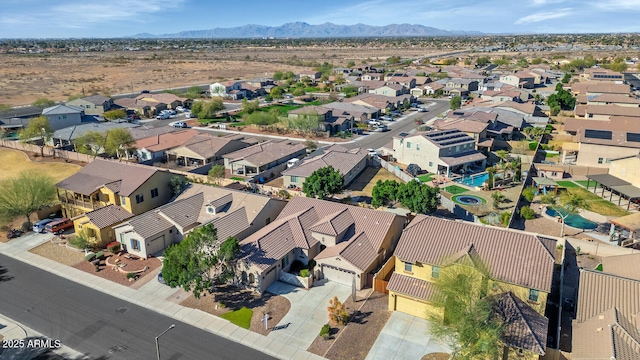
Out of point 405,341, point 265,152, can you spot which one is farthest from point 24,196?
point 405,341

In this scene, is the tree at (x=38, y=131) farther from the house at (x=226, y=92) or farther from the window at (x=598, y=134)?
the window at (x=598, y=134)

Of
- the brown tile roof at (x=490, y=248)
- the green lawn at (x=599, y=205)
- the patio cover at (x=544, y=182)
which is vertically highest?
the brown tile roof at (x=490, y=248)

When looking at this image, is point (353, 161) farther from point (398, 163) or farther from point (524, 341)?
point (524, 341)

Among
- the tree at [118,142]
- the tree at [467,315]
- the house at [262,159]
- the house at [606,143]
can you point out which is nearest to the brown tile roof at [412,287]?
the tree at [467,315]

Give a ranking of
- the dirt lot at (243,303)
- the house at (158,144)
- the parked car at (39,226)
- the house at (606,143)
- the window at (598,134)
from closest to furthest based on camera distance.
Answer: the dirt lot at (243,303)
the parked car at (39,226)
the house at (606,143)
the window at (598,134)
the house at (158,144)

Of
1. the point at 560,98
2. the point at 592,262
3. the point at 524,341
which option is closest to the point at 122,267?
the point at 524,341

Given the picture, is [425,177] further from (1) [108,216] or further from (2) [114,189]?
(1) [108,216]

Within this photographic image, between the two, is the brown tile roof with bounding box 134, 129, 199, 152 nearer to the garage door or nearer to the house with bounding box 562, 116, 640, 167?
the garage door
